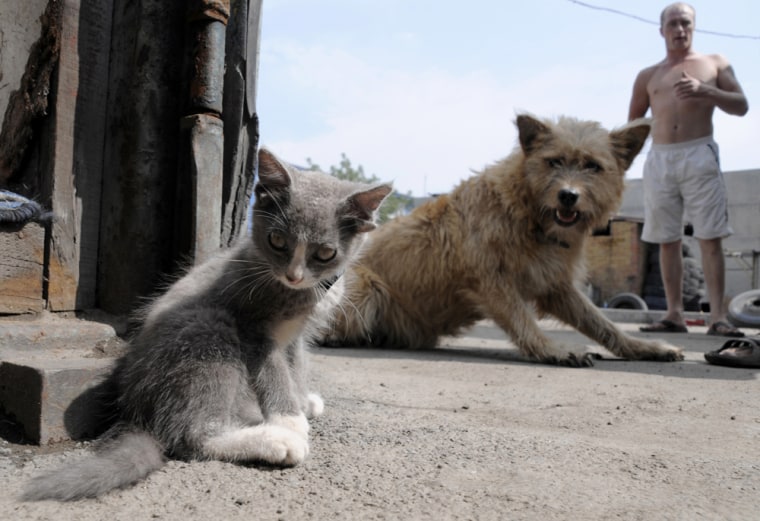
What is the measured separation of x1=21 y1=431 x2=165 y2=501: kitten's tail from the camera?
5.14 feet

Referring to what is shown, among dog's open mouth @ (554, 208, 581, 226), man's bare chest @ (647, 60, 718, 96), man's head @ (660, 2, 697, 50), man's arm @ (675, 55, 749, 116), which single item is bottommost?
dog's open mouth @ (554, 208, 581, 226)

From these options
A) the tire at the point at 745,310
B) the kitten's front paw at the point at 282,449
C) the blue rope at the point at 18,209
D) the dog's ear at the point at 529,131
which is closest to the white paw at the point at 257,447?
the kitten's front paw at the point at 282,449

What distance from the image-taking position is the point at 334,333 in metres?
5.33

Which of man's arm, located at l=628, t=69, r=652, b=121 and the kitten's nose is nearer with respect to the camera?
the kitten's nose

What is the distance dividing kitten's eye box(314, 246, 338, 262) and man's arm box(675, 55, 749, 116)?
17.3ft

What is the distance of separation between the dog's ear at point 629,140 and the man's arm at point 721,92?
151 cm

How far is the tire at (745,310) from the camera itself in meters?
8.80

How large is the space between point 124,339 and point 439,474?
5.57 ft

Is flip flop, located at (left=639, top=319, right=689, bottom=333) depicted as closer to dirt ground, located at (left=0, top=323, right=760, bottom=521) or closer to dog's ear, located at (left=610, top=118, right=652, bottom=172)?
dog's ear, located at (left=610, top=118, right=652, bottom=172)

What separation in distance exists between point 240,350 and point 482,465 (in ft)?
3.04

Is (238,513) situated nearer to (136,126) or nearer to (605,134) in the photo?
(136,126)

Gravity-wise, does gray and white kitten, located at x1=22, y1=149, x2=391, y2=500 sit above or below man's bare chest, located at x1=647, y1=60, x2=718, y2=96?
below

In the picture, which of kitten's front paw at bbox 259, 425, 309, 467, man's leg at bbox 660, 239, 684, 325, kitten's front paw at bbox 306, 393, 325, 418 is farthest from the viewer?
man's leg at bbox 660, 239, 684, 325

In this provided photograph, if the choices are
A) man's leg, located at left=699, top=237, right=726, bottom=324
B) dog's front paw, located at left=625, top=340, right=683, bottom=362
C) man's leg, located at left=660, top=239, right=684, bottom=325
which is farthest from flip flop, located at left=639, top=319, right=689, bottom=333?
dog's front paw, located at left=625, top=340, right=683, bottom=362
